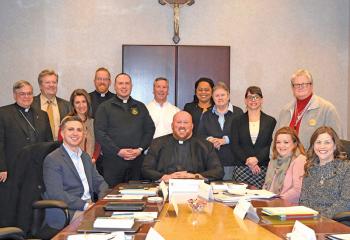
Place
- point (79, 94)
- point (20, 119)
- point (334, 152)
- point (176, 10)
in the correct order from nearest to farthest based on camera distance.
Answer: point (334, 152), point (20, 119), point (79, 94), point (176, 10)

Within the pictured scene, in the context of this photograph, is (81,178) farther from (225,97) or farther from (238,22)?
(238,22)

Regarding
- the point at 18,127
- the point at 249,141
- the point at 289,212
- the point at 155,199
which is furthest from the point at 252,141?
the point at 18,127

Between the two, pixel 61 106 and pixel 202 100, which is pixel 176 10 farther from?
pixel 61 106

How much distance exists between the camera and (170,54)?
664 cm

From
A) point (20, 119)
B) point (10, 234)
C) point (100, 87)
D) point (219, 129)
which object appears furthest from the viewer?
point (100, 87)

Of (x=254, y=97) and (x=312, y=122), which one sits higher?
(x=254, y=97)

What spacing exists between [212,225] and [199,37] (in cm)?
456

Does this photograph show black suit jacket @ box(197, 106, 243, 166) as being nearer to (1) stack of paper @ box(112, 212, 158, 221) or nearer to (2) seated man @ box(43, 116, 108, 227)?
(2) seated man @ box(43, 116, 108, 227)

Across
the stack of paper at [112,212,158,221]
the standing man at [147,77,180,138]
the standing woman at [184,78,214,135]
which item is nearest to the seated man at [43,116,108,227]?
the stack of paper at [112,212,158,221]

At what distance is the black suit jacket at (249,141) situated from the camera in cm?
471

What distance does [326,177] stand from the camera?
3.25 metres

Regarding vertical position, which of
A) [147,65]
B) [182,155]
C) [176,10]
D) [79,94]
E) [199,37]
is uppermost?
[176,10]

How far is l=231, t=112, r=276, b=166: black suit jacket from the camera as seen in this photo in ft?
15.4

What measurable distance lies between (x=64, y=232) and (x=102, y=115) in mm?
2778
